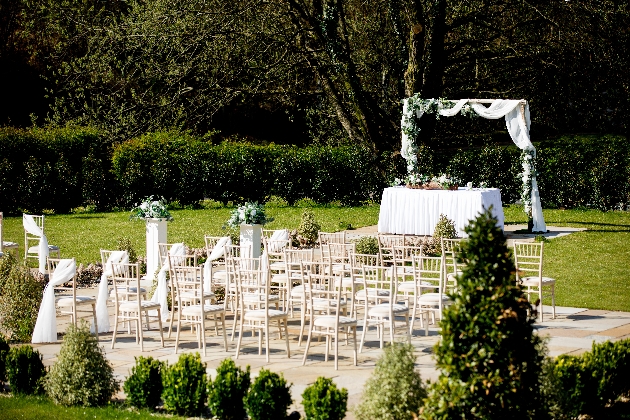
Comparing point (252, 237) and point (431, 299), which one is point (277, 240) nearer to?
point (252, 237)

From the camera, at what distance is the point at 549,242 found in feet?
59.5

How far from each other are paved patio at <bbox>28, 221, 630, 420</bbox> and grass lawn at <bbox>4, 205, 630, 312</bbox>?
1.27m

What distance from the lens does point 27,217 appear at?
13.9 meters

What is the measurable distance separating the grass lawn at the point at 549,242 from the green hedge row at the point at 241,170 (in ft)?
2.85

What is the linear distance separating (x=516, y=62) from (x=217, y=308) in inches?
721

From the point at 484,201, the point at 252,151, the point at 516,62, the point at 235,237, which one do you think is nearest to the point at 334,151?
the point at 252,151

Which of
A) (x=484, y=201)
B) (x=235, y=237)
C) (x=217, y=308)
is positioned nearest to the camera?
(x=217, y=308)

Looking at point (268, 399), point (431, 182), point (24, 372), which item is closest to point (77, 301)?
point (24, 372)

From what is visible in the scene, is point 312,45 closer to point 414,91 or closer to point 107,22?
point 414,91

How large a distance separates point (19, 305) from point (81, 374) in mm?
3428

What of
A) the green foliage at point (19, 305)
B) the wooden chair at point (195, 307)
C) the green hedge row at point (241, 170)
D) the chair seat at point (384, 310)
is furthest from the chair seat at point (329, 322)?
the green hedge row at point (241, 170)

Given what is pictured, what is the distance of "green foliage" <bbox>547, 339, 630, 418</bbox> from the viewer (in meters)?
7.07

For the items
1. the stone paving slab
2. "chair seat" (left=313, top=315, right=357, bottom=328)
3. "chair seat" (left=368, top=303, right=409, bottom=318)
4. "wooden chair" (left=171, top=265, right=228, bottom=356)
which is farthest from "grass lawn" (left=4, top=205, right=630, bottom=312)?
"wooden chair" (left=171, top=265, right=228, bottom=356)

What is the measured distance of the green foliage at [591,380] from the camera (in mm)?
7070
